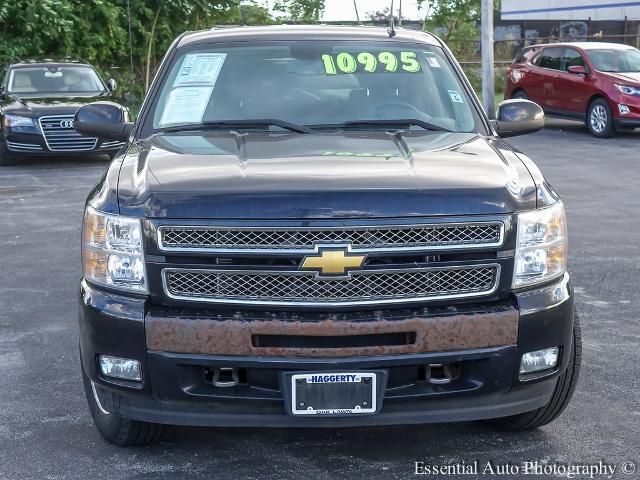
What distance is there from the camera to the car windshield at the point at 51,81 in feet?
53.7

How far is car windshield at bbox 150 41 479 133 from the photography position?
5.25m

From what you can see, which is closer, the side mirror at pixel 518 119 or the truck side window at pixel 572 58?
the side mirror at pixel 518 119

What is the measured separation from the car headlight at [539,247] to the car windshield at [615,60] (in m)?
15.7

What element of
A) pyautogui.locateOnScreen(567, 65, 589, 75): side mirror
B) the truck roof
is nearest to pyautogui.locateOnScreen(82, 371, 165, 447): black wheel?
the truck roof

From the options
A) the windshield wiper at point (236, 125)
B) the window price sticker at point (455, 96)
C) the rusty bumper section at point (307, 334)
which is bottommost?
the rusty bumper section at point (307, 334)

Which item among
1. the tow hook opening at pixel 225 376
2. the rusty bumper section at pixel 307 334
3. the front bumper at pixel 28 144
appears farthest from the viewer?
the front bumper at pixel 28 144

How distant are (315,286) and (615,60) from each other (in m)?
16.7

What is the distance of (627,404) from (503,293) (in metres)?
1.35

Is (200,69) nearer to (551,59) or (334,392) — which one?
(334,392)

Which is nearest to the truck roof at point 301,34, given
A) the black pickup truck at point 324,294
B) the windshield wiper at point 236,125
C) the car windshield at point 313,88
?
the car windshield at point 313,88

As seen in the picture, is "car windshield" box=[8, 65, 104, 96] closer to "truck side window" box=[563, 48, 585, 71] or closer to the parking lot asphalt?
the parking lot asphalt

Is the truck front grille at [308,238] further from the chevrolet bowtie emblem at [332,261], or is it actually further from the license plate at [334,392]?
the license plate at [334,392]

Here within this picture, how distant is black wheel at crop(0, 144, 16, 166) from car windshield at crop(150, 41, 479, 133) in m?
10.3

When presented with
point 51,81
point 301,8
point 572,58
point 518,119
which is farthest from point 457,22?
point 518,119
